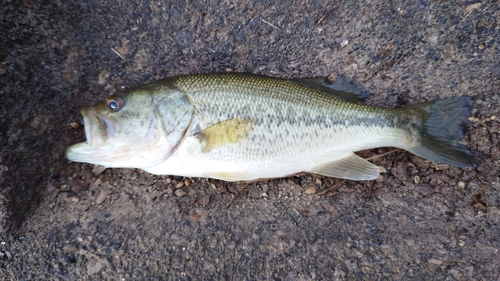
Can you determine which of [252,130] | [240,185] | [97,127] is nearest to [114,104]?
[97,127]

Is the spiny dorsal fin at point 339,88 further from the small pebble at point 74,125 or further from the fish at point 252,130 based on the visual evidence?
the small pebble at point 74,125

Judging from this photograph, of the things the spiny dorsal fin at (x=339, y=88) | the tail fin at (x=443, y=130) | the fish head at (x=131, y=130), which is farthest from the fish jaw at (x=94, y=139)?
the tail fin at (x=443, y=130)

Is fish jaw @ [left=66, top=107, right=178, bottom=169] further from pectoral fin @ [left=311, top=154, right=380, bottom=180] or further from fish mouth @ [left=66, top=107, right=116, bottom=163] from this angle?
pectoral fin @ [left=311, top=154, right=380, bottom=180]

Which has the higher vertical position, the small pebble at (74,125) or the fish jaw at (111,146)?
the fish jaw at (111,146)

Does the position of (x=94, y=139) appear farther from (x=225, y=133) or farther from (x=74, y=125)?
(x=225, y=133)

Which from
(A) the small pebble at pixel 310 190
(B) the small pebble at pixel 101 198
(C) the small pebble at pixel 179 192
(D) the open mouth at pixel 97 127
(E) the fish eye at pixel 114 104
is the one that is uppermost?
(E) the fish eye at pixel 114 104

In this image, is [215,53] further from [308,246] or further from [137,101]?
[308,246]

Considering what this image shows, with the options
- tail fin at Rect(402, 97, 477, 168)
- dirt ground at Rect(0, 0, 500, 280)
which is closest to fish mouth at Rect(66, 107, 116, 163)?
dirt ground at Rect(0, 0, 500, 280)
